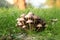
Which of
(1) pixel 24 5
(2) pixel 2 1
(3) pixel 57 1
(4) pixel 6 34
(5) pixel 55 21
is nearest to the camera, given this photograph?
(4) pixel 6 34

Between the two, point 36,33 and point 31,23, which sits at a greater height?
point 31,23

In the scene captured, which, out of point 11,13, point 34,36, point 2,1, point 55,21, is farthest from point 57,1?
point 2,1

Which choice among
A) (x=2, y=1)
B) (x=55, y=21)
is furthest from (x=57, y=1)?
(x=2, y=1)

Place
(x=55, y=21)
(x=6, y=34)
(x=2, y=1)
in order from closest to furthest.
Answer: (x=6, y=34), (x=55, y=21), (x=2, y=1)

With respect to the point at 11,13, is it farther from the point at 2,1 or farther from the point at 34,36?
the point at 2,1

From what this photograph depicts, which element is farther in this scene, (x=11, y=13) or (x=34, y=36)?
(x=11, y=13)

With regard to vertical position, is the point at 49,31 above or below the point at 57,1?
below
